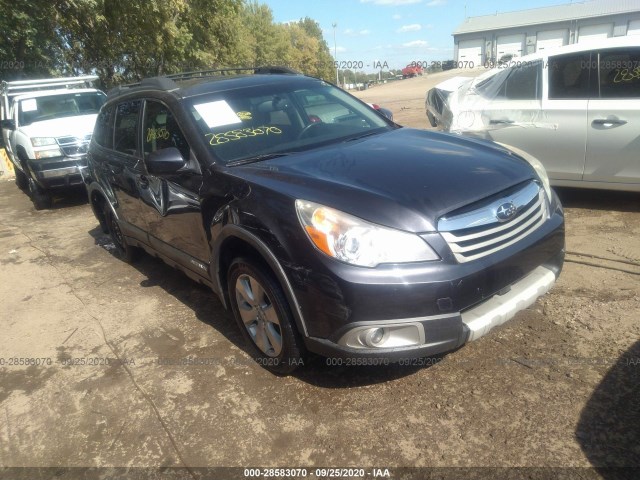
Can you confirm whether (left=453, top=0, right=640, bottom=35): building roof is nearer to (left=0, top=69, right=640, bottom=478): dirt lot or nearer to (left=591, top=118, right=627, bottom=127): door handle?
(left=591, top=118, right=627, bottom=127): door handle

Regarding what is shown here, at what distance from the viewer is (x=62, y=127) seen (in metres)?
8.27

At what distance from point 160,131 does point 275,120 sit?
34.2 inches

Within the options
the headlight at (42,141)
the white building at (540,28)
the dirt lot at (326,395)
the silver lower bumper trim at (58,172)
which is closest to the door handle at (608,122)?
the dirt lot at (326,395)

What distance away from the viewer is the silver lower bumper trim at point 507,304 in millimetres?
2389

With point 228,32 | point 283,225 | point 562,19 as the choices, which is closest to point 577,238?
point 283,225

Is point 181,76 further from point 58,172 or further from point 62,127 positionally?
point 62,127

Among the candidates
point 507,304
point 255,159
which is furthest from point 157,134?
point 507,304

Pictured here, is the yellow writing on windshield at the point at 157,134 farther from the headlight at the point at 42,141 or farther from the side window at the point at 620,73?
the headlight at the point at 42,141

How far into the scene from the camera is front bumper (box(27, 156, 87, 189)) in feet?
25.9

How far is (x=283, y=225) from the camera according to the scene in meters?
2.46

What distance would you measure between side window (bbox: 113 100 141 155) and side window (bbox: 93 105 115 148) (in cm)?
17

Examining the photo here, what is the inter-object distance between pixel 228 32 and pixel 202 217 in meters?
21.4

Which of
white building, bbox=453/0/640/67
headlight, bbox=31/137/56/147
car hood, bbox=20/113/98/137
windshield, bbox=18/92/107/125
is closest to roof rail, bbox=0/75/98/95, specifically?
windshield, bbox=18/92/107/125

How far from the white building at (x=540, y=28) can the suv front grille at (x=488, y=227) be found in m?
45.1
